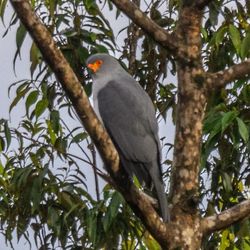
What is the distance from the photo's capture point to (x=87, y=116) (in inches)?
138

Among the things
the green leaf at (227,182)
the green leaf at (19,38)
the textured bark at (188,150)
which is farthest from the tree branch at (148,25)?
the green leaf at (227,182)

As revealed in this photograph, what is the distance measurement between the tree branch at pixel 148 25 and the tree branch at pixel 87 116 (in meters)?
0.59

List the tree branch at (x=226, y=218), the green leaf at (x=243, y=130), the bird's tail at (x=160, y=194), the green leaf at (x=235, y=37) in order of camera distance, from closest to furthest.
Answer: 1. the bird's tail at (x=160, y=194)
2. the tree branch at (x=226, y=218)
3. the green leaf at (x=243, y=130)
4. the green leaf at (x=235, y=37)

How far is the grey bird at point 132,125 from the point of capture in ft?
13.6

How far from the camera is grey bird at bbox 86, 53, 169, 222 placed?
4.15 metres

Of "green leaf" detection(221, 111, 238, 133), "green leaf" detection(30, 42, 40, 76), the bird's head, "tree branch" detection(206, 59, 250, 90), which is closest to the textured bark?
"tree branch" detection(206, 59, 250, 90)

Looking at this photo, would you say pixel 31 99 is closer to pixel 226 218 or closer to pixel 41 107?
pixel 41 107

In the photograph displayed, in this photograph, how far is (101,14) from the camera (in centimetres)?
515

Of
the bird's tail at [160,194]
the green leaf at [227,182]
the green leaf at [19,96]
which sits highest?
the green leaf at [19,96]

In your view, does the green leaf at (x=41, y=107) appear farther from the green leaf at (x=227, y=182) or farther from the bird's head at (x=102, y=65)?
the green leaf at (x=227, y=182)

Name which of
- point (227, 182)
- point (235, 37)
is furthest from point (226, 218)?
point (235, 37)

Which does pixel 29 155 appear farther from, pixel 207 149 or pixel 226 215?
pixel 226 215

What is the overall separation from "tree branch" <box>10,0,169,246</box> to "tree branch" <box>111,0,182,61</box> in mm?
586

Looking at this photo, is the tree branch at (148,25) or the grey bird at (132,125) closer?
the tree branch at (148,25)
